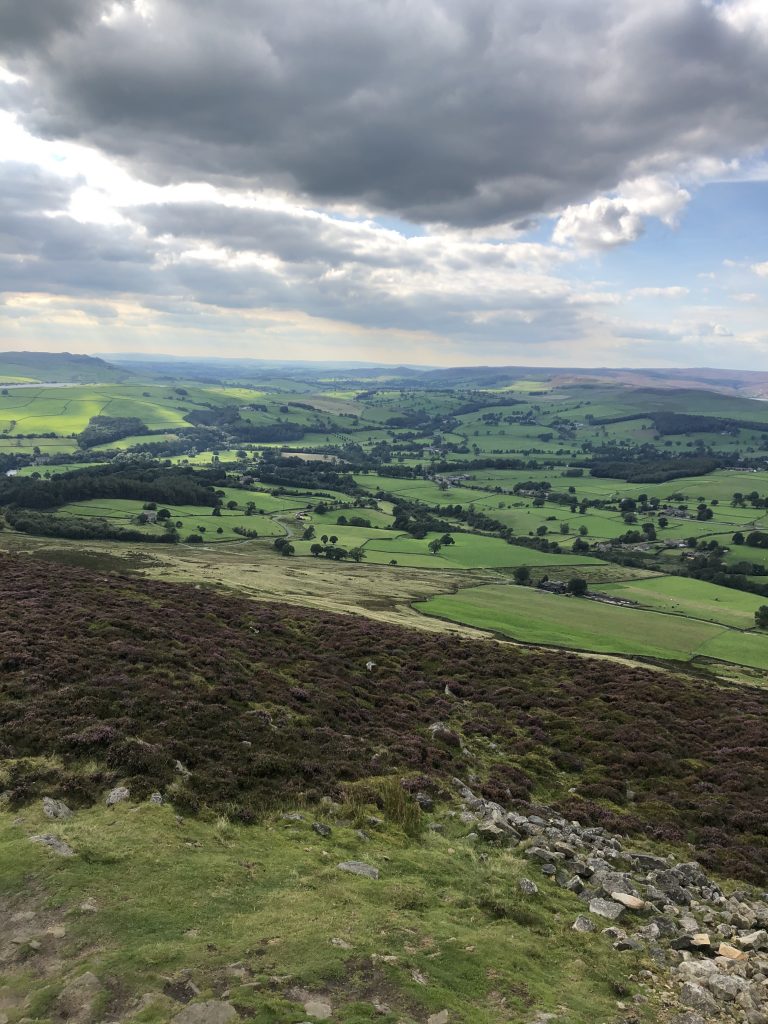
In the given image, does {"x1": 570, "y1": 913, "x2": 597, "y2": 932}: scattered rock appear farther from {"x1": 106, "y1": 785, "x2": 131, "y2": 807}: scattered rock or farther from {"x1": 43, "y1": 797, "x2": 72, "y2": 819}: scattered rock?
{"x1": 43, "y1": 797, "x2": 72, "y2": 819}: scattered rock

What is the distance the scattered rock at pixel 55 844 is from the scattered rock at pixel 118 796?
2.70 meters

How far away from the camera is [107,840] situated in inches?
761

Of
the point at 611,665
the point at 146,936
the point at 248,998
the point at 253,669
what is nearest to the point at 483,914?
the point at 248,998

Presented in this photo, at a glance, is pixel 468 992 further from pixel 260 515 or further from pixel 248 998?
pixel 260 515

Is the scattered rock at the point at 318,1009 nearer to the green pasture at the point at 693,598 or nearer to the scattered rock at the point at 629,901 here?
the scattered rock at the point at 629,901

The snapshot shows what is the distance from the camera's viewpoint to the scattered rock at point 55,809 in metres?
20.6

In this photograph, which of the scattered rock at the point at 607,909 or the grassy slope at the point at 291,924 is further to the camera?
the scattered rock at the point at 607,909

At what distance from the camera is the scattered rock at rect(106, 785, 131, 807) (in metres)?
21.8

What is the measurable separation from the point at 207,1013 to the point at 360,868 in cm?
790

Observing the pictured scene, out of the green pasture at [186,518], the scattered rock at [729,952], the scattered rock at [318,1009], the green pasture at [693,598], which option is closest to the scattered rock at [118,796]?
the scattered rock at [318,1009]

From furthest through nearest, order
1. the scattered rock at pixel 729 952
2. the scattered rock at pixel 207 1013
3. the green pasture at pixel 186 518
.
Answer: the green pasture at pixel 186 518 → the scattered rock at pixel 729 952 → the scattered rock at pixel 207 1013

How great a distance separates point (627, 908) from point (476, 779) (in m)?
10.7

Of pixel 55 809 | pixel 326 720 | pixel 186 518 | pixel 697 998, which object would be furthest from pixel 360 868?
pixel 186 518

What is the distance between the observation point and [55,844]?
18.8 m
